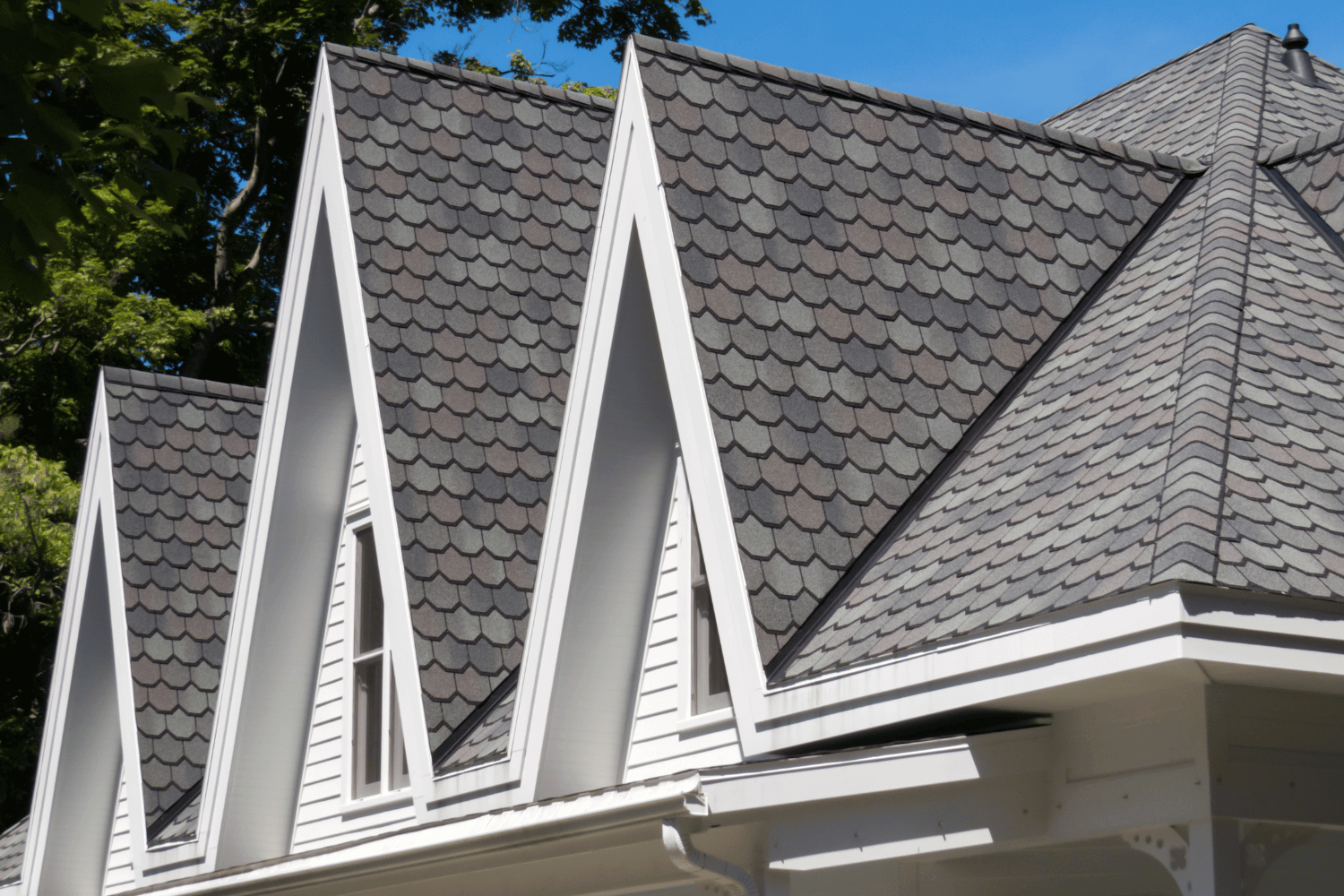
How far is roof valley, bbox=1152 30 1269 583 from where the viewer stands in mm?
5070

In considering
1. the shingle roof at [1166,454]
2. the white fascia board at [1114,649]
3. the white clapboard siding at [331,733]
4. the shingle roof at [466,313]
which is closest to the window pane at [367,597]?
the white clapboard siding at [331,733]

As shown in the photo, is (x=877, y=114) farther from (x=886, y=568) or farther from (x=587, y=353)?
(x=886, y=568)

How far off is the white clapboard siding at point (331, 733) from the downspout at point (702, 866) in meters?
4.43

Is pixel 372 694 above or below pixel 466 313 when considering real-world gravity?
below

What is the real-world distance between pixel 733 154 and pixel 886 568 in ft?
8.09

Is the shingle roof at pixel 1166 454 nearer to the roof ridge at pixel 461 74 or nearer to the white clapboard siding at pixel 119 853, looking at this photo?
the roof ridge at pixel 461 74

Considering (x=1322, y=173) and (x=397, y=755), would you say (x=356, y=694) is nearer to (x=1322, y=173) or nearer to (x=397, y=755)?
(x=397, y=755)

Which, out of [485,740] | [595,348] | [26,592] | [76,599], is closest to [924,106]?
[595,348]

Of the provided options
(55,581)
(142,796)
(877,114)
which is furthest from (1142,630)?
(55,581)

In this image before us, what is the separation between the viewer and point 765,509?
705cm

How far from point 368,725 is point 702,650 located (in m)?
3.32

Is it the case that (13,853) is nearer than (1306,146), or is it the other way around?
(1306,146)

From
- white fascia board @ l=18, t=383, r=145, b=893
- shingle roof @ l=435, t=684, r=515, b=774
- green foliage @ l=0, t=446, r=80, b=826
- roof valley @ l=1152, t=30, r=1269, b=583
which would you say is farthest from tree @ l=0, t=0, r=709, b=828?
roof valley @ l=1152, t=30, r=1269, b=583

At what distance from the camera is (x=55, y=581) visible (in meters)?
22.1
